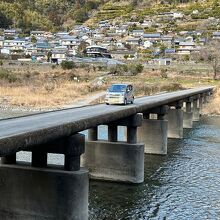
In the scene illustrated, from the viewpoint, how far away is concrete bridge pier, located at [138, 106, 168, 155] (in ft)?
100

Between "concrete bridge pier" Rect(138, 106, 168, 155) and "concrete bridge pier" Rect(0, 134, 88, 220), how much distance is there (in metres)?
15.6

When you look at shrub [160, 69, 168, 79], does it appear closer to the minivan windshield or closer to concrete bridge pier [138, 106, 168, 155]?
concrete bridge pier [138, 106, 168, 155]

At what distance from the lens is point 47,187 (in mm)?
15039

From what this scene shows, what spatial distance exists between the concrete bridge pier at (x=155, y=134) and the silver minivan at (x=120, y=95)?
398 centimetres

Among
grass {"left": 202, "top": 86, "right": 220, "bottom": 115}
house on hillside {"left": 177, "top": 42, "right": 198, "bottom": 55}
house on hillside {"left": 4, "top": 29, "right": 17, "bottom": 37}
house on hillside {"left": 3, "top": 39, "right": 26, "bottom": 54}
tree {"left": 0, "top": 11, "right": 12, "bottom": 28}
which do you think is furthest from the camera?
tree {"left": 0, "top": 11, "right": 12, "bottom": 28}

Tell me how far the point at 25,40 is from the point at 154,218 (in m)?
149

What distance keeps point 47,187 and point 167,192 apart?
8101mm

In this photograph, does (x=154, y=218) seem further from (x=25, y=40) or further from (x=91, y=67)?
(x=25, y=40)

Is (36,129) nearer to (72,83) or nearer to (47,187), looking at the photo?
(47,187)

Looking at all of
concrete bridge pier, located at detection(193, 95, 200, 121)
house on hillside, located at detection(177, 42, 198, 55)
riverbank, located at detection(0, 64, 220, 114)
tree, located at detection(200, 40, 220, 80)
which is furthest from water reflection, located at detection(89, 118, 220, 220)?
house on hillside, located at detection(177, 42, 198, 55)

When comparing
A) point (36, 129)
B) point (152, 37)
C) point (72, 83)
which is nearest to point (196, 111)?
point (72, 83)

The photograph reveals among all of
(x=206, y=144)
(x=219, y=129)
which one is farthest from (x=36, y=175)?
(x=219, y=129)

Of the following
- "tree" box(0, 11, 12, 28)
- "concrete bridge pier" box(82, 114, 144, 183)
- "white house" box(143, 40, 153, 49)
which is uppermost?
"tree" box(0, 11, 12, 28)

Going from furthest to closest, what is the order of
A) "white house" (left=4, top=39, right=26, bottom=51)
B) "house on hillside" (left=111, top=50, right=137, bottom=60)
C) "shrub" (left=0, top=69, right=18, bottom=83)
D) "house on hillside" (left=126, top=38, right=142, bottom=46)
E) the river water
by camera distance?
"house on hillside" (left=126, top=38, right=142, bottom=46), "white house" (left=4, top=39, right=26, bottom=51), "house on hillside" (left=111, top=50, right=137, bottom=60), "shrub" (left=0, top=69, right=18, bottom=83), the river water
